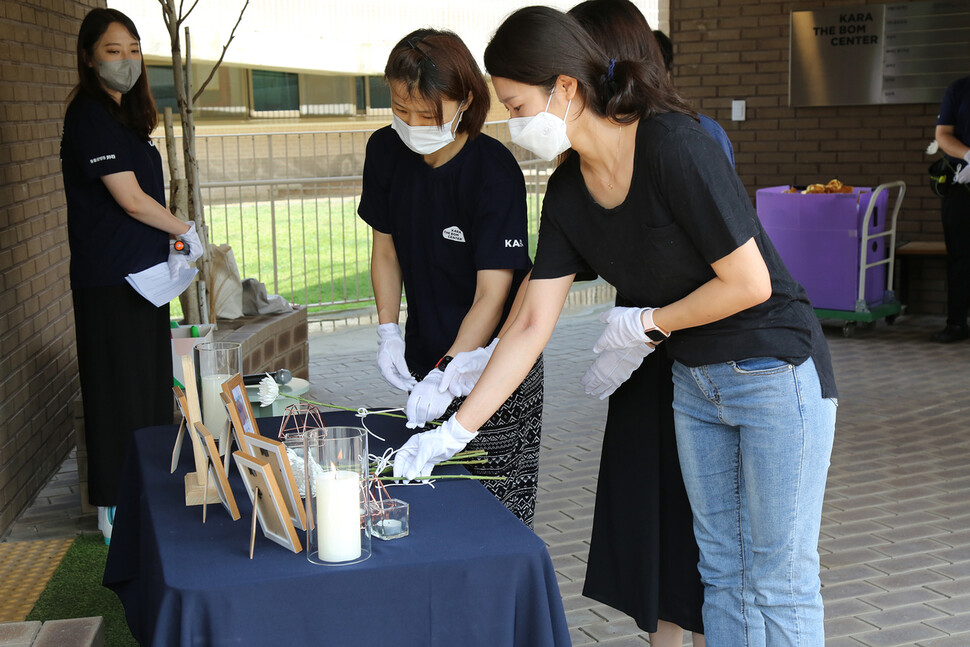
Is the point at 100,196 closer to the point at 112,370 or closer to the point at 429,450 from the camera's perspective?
the point at 112,370

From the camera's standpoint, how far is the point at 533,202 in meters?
10.4

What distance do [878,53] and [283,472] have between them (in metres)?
7.34

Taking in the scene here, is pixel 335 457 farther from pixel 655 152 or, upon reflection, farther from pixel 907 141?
pixel 907 141

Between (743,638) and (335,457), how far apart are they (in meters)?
1.02

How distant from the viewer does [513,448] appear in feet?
8.13

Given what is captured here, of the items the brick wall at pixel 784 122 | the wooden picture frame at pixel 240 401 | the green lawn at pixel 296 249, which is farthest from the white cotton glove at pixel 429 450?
the brick wall at pixel 784 122

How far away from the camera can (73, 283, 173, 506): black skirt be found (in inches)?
140

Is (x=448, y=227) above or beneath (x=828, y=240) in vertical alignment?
above

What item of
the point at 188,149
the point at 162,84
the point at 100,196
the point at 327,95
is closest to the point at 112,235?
the point at 100,196

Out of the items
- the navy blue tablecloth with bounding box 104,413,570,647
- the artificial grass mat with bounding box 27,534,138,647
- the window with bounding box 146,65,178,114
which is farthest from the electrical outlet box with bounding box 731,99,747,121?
the window with bounding box 146,65,178,114

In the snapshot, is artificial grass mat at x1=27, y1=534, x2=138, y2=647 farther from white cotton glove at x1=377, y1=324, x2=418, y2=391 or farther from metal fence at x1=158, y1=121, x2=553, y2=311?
metal fence at x1=158, y1=121, x2=553, y2=311

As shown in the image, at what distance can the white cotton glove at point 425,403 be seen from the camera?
2213 mm

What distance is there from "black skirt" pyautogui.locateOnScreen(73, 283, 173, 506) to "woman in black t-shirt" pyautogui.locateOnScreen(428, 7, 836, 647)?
6.36 ft

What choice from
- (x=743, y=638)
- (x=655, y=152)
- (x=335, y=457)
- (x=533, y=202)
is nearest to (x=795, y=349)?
(x=655, y=152)
